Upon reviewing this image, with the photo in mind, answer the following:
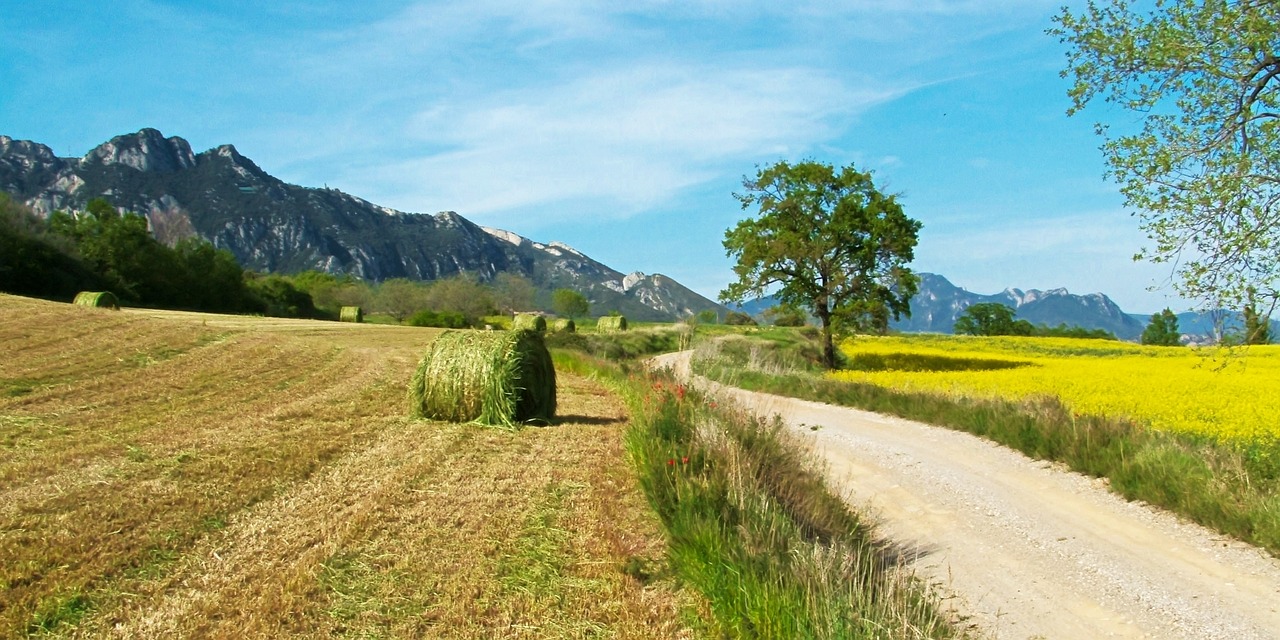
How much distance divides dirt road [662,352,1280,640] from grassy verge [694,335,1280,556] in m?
0.18

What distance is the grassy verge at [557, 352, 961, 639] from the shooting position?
4785 mm

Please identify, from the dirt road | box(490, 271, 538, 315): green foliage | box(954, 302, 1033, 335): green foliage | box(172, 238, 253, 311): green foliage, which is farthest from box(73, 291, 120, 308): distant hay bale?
box(954, 302, 1033, 335): green foliage

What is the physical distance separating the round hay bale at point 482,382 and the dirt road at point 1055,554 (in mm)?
4282

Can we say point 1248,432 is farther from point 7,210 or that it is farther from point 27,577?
point 7,210

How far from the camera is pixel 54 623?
4500 millimetres

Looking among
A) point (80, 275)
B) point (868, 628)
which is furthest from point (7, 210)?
point (868, 628)

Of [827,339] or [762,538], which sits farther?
[827,339]

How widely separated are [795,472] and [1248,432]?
31.0ft

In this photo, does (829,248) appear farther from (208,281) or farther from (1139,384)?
(208,281)

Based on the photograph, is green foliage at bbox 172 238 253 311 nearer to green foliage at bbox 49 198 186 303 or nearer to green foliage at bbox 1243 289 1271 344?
green foliage at bbox 49 198 186 303

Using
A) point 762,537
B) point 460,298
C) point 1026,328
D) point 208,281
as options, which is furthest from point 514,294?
point 762,537

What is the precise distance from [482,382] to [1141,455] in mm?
8056

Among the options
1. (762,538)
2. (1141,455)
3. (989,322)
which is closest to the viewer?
(762,538)

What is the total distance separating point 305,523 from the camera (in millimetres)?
6586
